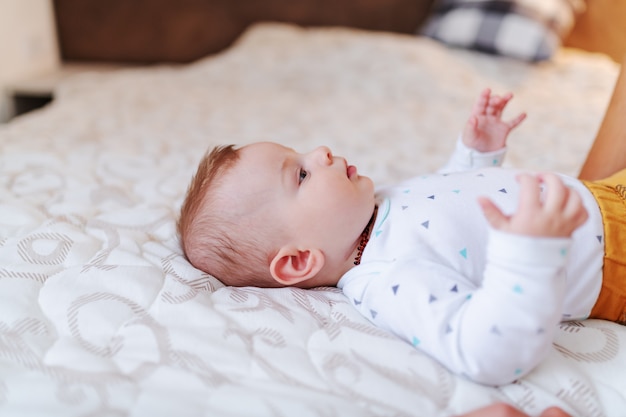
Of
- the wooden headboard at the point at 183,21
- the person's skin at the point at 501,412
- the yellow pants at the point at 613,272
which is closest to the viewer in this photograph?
the person's skin at the point at 501,412

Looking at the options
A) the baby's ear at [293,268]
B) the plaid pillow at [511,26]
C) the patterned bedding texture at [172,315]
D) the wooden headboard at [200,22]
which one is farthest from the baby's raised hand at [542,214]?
the wooden headboard at [200,22]

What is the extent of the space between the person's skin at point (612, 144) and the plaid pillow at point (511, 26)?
1.26 m

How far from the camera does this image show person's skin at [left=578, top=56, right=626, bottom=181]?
1.11 meters

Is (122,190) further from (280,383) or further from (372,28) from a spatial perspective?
(372,28)

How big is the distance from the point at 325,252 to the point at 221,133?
3.27 feet

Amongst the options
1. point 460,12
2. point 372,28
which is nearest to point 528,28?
point 460,12

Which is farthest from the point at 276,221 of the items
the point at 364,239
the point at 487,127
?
the point at 487,127

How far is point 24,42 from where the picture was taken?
2.67 m

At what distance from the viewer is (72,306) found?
0.75 metres

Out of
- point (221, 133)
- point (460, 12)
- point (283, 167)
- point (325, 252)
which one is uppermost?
point (460, 12)

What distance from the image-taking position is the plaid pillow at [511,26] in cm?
235

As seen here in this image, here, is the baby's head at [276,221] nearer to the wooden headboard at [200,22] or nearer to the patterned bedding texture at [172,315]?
the patterned bedding texture at [172,315]

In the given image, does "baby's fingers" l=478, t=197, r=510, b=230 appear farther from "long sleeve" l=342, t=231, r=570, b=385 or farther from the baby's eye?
the baby's eye

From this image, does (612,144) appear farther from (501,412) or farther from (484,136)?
(501,412)
